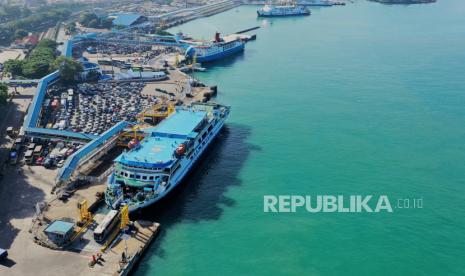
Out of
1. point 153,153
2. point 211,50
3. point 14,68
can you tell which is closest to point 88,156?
point 153,153

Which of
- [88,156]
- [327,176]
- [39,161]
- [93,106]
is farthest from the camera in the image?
[93,106]

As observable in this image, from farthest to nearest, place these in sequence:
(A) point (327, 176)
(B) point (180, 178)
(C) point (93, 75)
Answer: (C) point (93, 75)
(A) point (327, 176)
(B) point (180, 178)

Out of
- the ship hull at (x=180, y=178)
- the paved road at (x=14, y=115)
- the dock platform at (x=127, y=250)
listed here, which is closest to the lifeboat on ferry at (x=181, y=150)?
the ship hull at (x=180, y=178)

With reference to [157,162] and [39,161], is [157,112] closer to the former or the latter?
[39,161]

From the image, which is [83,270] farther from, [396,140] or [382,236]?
[396,140]

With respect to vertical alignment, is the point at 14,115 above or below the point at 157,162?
above

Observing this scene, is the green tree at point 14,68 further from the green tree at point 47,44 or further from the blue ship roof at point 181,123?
the blue ship roof at point 181,123
